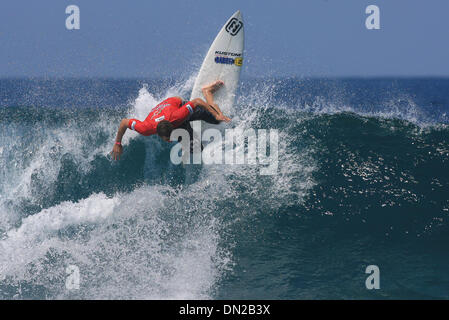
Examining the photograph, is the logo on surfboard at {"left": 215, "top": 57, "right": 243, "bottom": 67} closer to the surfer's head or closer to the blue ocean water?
the blue ocean water

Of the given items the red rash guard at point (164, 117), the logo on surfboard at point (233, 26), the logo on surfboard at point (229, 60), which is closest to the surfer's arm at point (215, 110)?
the red rash guard at point (164, 117)

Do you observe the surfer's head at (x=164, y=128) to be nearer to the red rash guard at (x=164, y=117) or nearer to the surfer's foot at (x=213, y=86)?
the red rash guard at (x=164, y=117)

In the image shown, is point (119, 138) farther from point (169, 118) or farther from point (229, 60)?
point (229, 60)

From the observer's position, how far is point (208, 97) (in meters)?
7.47

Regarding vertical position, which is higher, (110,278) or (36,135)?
(36,135)

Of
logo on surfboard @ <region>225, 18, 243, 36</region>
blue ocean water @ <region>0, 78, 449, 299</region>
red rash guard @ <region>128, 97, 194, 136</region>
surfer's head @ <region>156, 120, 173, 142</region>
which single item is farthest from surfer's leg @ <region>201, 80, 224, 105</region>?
surfer's head @ <region>156, 120, 173, 142</region>

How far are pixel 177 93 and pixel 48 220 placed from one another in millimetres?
3696

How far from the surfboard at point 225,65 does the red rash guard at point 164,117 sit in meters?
1.29

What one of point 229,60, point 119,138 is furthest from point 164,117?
point 229,60

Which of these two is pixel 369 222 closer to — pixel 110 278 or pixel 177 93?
pixel 110 278

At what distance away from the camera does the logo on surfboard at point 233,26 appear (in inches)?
310

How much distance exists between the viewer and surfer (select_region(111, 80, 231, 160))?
6312 millimetres
